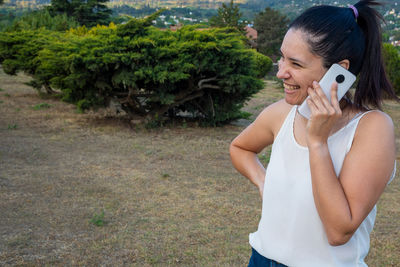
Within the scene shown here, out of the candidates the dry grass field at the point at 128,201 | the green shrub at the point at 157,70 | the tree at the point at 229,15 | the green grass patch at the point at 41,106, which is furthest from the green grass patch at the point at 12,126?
the tree at the point at 229,15

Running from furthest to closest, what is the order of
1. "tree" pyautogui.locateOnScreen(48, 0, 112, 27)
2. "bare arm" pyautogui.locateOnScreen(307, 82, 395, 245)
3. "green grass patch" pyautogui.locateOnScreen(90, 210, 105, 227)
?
"tree" pyautogui.locateOnScreen(48, 0, 112, 27) → "green grass patch" pyautogui.locateOnScreen(90, 210, 105, 227) → "bare arm" pyautogui.locateOnScreen(307, 82, 395, 245)

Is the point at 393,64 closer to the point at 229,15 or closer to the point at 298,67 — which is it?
the point at 298,67

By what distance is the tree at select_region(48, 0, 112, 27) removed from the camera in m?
31.7

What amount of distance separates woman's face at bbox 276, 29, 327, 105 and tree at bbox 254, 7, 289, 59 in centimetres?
4752

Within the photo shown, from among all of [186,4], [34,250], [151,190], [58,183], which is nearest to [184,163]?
[151,190]

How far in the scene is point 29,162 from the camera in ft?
21.6

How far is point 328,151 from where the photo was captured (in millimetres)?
1287

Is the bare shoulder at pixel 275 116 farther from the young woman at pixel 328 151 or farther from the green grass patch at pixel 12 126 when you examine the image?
the green grass patch at pixel 12 126

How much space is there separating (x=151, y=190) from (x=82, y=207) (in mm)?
957

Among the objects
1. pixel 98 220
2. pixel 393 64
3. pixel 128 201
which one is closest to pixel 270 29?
pixel 393 64

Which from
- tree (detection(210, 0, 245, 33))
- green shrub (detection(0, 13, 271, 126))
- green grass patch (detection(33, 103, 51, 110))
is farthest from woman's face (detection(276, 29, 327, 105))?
tree (detection(210, 0, 245, 33))

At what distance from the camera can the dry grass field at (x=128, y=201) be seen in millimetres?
3990

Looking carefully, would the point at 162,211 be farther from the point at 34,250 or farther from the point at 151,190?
the point at 34,250

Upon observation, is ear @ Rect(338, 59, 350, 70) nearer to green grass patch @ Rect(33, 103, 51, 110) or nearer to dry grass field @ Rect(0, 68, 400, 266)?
dry grass field @ Rect(0, 68, 400, 266)
